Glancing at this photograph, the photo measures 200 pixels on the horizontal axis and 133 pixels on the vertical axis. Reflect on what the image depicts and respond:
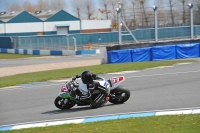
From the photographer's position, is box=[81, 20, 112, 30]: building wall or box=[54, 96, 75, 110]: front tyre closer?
box=[54, 96, 75, 110]: front tyre

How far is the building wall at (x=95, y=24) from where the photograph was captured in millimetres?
73812

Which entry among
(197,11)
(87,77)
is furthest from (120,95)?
(197,11)

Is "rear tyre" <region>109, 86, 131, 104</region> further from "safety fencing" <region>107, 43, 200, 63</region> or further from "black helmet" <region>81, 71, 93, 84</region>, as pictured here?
"safety fencing" <region>107, 43, 200, 63</region>

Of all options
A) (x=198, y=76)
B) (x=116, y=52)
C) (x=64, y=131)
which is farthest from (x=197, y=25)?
(x=64, y=131)

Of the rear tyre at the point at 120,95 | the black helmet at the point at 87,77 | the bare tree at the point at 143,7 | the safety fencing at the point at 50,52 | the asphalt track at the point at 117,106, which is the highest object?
the bare tree at the point at 143,7

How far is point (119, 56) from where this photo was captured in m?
28.8

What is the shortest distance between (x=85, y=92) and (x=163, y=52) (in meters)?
18.2

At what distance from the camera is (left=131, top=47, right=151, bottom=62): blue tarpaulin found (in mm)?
28884

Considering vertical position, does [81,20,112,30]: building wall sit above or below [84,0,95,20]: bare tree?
below

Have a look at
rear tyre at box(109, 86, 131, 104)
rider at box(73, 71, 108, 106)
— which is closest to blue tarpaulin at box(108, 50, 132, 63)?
rear tyre at box(109, 86, 131, 104)

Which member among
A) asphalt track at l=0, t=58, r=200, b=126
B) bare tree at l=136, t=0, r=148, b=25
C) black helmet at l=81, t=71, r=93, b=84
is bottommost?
asphalt track at l=0, t=58, r=200, b=126

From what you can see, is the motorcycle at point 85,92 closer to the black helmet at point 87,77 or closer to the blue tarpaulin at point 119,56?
the black helmet at point 87,77

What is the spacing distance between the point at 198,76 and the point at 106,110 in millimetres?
7816

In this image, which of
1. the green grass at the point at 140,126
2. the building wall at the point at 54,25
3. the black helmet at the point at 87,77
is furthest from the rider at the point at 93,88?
the building wall at the point at 54,25
